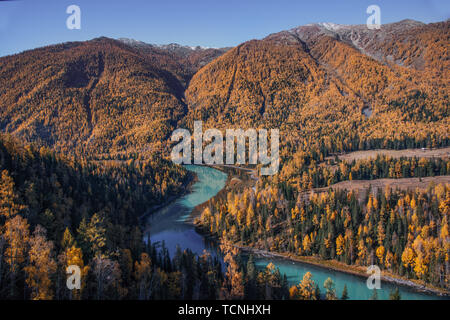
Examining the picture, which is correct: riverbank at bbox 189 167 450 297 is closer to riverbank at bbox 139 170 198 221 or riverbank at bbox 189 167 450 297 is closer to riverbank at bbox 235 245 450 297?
riverbank at bbox 235 245 450 297

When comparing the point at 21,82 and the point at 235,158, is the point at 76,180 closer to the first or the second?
the point at 235,158

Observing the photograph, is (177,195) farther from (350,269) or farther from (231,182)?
(350,269)

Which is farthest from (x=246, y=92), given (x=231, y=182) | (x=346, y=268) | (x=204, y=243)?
(x=346, y=268)

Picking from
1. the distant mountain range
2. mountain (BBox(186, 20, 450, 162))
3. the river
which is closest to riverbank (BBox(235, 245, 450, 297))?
the river

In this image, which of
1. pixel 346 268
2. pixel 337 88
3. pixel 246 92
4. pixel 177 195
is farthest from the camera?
pixel 246 92

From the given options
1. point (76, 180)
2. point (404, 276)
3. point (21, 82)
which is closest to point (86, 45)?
point (21, 82)

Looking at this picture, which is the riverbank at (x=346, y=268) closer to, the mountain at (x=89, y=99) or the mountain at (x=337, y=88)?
the mountain at (x=337, y=88)
